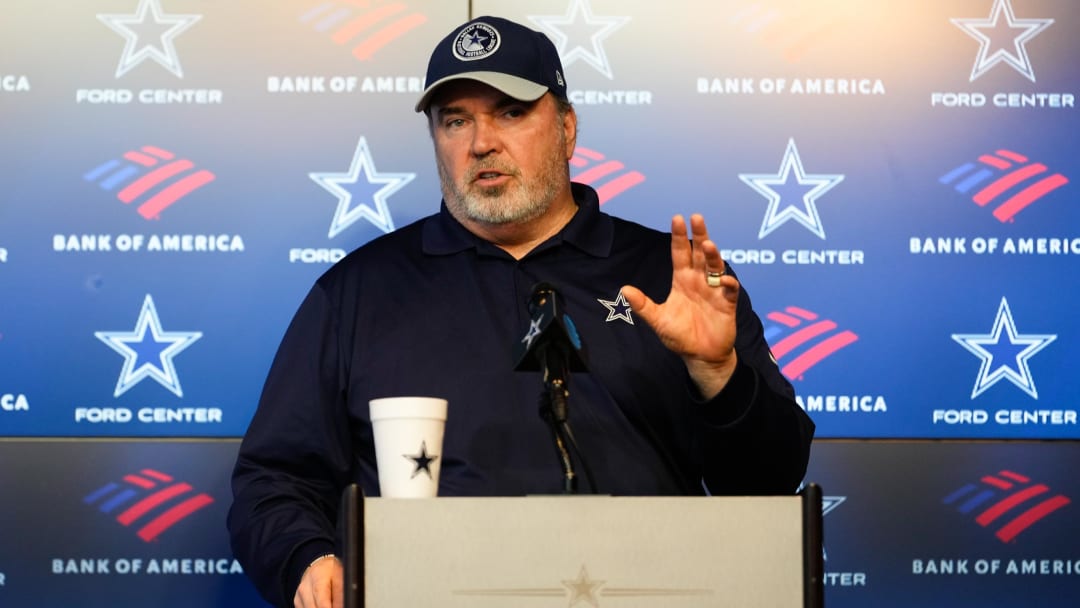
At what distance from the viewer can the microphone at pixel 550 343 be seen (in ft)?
4.83

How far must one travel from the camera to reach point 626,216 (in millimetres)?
2883

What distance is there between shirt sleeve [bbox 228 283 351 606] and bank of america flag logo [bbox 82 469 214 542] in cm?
75

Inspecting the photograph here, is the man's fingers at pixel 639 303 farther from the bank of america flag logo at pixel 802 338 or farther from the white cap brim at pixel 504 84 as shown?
the bank of america flag logo at pixel 802 338

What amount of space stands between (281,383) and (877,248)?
4.71ft

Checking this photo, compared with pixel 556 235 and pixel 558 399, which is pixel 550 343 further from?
pixel 556 235

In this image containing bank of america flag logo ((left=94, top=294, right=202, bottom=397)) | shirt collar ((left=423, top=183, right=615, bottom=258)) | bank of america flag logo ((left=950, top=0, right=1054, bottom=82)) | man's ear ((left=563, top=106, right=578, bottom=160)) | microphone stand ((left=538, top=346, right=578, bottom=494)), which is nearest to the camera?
microphone stand ((left=538, top=346, right=578, bottom=494))

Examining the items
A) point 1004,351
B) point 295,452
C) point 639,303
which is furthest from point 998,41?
point 295,452

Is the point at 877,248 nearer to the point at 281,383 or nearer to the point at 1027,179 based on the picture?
the point at 1027,179

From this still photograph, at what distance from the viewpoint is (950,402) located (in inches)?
113

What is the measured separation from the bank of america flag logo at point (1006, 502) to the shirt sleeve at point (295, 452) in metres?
1.49

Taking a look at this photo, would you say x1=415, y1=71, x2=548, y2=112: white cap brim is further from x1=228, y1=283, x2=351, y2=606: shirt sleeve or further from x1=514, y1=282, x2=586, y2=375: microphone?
x1=514, y1=282, x2=586, y2=375: microphone

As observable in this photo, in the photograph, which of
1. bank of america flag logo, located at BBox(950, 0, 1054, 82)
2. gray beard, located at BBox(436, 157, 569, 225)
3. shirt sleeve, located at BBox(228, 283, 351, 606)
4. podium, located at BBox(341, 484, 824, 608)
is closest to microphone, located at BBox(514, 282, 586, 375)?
podium, located at BBox(341, 484, 824, 608)

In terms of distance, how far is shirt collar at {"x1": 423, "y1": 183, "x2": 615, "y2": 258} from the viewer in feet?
7.59

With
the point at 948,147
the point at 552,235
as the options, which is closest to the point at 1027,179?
the point at 948,147
